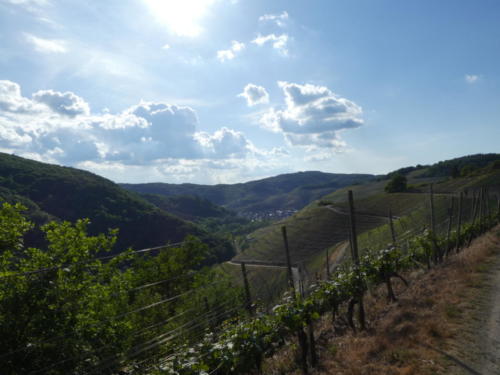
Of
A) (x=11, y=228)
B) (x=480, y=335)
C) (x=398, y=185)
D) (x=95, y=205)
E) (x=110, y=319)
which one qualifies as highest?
(x=11, y=228)

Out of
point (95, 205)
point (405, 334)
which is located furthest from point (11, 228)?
point (95, 205)

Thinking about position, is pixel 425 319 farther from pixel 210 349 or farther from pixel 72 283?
pixel 72 283

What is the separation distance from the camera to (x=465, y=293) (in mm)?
8359

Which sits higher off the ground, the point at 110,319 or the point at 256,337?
the point at 110,319

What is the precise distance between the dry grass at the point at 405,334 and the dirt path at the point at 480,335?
0.12 metres

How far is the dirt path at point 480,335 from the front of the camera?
512cm

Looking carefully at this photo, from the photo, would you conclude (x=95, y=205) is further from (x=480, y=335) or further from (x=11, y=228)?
(x=480, y=335)

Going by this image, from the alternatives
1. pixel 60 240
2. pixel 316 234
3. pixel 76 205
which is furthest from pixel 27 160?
pixel 60 240

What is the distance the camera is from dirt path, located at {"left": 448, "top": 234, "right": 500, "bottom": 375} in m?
5.12

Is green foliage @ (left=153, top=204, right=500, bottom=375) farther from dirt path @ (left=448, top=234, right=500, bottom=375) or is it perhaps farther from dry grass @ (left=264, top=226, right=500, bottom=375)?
dirt path @ (left=448, top=234, right=500, bottom=375)

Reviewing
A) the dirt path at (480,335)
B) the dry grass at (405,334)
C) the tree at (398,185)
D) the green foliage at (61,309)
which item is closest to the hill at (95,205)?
the tree at (398,185)

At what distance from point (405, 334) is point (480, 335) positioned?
133 centimetres

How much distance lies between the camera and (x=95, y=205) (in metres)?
136

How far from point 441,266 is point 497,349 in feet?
21.0
